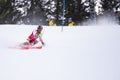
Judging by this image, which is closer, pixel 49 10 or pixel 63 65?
pixel 63 65

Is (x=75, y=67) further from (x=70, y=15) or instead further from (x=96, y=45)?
(x=70, y=15)

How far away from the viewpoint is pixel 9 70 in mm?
5910

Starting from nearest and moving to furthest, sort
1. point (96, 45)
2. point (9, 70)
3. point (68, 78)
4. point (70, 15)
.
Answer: point (68, 78) < point (9, 70) < point (96, 45) < point (70, 15)

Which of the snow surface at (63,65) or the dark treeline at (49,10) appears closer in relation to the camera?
the snow surface at (63,65)

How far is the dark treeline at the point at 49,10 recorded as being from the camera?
32.7 metres

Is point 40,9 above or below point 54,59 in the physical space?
above

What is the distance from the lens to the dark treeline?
32719 millimetres

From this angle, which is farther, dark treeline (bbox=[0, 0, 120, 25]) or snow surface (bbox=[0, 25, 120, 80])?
dark treeline (bbox=[0, 0, 120, 25])

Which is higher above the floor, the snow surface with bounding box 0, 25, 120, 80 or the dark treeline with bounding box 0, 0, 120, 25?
the dark treeline with bounding box 0, 0, 120, 25

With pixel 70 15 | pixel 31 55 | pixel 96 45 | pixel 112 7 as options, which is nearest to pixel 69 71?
pixel 31 55

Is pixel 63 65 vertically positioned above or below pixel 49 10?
below

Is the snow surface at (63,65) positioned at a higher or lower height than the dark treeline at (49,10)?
lower

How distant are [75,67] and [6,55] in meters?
2.38

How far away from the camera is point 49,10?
34719 mm
